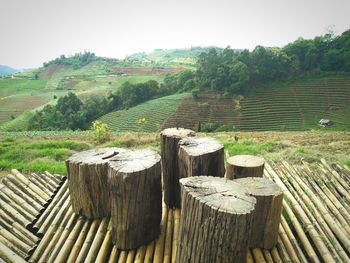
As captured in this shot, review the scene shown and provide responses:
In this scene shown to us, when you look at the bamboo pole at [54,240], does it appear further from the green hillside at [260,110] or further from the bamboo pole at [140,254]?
the green hillside at [260,110]

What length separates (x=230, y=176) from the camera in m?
3.52

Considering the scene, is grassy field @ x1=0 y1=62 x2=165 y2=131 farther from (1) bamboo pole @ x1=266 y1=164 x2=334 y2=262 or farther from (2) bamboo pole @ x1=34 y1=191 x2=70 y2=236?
(1) bamboo pole @ x1=266 y1=164 x2=334 y2=262

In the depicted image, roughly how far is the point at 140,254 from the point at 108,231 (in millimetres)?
524

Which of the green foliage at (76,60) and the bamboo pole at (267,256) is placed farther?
the green foliage at (76,60)

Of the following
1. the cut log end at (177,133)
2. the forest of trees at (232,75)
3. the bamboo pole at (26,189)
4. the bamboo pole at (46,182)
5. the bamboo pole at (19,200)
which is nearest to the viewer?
the cut log end at (177,133)

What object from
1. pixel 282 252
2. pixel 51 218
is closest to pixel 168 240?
pixel 282 252

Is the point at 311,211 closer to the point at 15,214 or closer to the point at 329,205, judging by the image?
the point at 329,205

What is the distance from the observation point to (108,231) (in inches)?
127

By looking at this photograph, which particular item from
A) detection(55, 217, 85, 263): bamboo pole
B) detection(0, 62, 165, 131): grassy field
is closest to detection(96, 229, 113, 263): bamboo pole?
detection(55, 217, 85, 263): bamboo pole

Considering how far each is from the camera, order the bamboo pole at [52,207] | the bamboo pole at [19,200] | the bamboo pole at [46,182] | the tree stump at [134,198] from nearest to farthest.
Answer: the tree stump at [134,198]
the bamboo pole at [52,207]
the bamboo pole at [19,200]
the bamboo pole at [46,182]

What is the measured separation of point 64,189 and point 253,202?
310 cm

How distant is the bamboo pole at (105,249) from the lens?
291 cm

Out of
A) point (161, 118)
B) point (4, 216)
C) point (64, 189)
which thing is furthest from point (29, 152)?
point (161, 118)

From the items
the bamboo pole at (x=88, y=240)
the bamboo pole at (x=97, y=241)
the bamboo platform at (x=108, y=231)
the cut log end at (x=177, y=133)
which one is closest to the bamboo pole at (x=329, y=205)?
the bamboo platform at (x=108, y=231)
